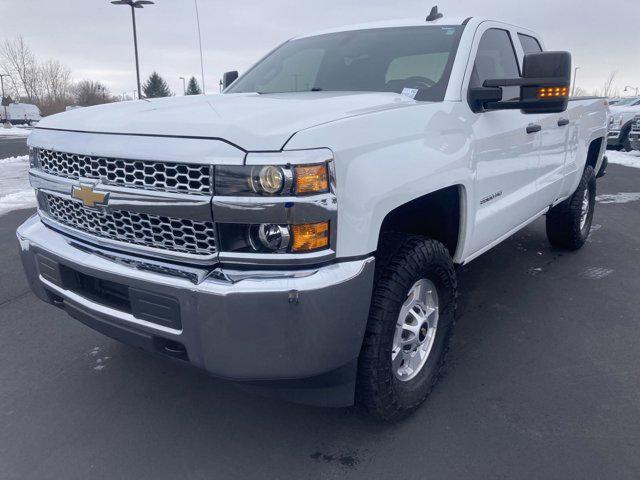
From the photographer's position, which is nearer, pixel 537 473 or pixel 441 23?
pixel 537 473

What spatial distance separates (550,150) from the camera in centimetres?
384

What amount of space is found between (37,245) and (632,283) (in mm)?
4350

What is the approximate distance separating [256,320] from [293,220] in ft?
1.18

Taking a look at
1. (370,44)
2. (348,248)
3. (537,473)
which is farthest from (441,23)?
(537,473)

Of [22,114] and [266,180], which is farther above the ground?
[266,180]

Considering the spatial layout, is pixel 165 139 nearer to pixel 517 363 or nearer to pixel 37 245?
pixel 37 245

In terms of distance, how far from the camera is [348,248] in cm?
187

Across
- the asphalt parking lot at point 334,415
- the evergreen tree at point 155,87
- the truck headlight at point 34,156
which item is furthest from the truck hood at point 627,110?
the evergreen tree at point 155,87

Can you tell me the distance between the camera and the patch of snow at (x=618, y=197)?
8094 mm

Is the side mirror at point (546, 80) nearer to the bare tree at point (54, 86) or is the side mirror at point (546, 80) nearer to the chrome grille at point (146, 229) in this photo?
the chrome grille at point (146, 229)

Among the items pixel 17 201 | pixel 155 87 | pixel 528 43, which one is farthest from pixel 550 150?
pixel 155 87

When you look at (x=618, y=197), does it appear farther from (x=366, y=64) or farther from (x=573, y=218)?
(x=366, y=64)

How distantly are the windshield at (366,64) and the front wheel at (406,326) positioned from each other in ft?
2.94

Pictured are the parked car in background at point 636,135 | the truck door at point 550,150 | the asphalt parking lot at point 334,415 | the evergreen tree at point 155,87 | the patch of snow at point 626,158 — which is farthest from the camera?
the evergreen tree at point 155,87
